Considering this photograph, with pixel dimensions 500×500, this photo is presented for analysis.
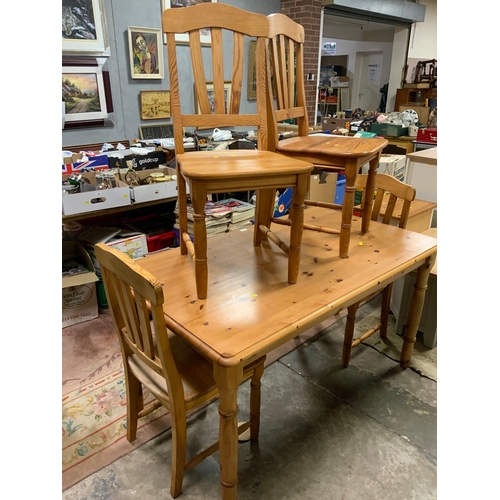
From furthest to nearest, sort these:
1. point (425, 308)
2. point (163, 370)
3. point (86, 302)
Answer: point (86, 302) → point (425, 308) → point (163, 370)

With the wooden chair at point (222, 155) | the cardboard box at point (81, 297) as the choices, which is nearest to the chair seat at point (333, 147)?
the wooden chair at point (222, 155)

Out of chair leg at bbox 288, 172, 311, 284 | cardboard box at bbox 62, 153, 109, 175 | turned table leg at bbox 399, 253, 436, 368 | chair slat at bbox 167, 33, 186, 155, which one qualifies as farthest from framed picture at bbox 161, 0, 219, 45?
turned table leg at bbox 399, 253, 436, 368

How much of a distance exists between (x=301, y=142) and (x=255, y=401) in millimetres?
1147

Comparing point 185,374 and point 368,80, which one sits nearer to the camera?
point 185,374

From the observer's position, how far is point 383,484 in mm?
1566

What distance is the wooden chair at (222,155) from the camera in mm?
1267

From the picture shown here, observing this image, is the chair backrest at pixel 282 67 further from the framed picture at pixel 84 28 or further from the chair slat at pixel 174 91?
the framed picture at pixel 84 28

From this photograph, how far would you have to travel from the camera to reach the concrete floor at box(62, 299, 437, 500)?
1.53 m

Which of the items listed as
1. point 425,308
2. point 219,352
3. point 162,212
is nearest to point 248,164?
point 219,352

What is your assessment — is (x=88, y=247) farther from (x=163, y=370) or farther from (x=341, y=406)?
(x=341, y=406)

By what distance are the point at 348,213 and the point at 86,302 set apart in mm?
1757

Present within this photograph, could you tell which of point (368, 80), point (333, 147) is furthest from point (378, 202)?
point (368, 80)

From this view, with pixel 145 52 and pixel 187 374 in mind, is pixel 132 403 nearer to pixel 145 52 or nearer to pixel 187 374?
pixel 187 374

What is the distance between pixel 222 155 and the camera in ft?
5.12
